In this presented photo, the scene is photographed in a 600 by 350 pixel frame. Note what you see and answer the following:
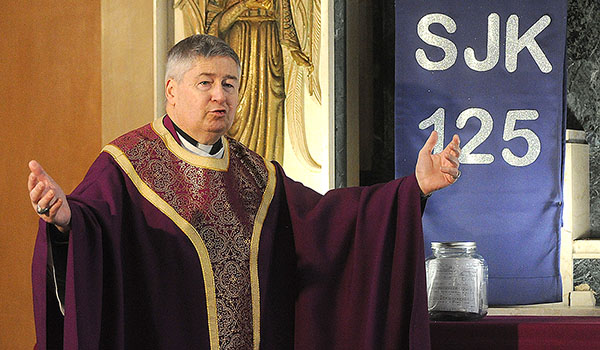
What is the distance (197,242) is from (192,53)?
0.58m

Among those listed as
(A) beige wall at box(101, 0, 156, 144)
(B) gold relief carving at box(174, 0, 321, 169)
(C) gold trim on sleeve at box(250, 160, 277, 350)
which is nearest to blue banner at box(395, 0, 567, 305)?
(B) gold relief carving at box(174, 0, 321, 169)

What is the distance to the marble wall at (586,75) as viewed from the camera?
4453mm

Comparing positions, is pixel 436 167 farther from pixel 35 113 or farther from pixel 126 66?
pixel 35 113

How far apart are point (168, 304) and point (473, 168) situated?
2.01 m

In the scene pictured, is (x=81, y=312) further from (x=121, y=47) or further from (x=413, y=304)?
(x=121, y=47)

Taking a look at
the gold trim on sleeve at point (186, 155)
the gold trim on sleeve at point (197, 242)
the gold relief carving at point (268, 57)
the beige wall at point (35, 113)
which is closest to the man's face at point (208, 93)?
the gold trim on sleeve at point (186, 155)

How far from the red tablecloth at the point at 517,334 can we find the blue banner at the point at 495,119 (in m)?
1.44

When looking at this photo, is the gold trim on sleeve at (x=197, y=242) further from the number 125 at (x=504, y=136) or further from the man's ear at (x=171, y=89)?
the number 125 at (x=504, y=136)

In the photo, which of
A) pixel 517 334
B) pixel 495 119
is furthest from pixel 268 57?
pixel 517 334

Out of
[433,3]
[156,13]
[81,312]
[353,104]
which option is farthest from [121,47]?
[81,312]

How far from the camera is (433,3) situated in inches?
167

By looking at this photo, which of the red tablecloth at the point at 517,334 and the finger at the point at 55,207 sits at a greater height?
the finger at the point at 55,207

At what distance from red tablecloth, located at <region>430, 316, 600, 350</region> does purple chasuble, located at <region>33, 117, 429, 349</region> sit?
0.15 metres

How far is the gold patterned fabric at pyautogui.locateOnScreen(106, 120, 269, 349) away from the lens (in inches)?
108
